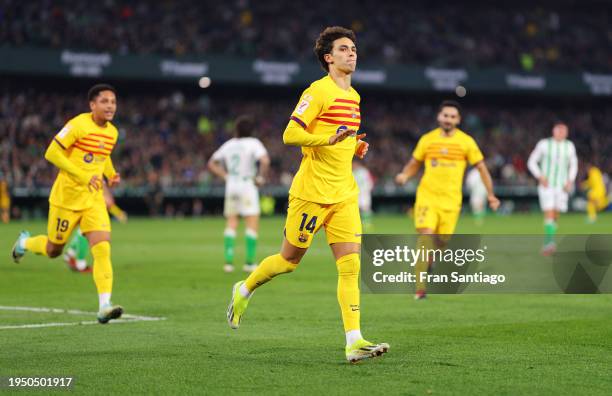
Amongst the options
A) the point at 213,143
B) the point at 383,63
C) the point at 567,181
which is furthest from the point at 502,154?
the point at 567,181

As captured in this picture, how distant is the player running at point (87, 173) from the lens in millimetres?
10688

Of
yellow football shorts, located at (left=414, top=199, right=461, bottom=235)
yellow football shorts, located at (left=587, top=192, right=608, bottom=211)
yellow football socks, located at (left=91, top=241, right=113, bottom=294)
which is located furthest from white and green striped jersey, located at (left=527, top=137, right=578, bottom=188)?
yellow football shorts, located at (left=587, top=192, right=608, bottom=211)

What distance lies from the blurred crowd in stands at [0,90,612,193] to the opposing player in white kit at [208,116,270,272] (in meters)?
21.8

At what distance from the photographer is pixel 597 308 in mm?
11859

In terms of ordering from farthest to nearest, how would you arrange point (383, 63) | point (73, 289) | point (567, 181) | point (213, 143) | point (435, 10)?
1. point (435, 10)
2. point (383, 63)
3. point (213, 143)
4. point (567, 181)
5. point (73, 289)

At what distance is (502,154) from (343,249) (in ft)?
149

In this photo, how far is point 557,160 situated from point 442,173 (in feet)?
25.3

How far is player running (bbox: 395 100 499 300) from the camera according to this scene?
1312cm

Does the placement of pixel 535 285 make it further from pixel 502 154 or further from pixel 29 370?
pixel 502 154

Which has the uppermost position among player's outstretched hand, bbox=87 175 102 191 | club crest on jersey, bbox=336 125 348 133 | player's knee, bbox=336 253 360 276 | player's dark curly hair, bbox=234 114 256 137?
player's dark curly hair, bbox=234 114 256 137

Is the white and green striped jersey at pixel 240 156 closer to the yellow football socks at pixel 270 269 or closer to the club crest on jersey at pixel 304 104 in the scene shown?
the yellow football socks at pixel 270 269

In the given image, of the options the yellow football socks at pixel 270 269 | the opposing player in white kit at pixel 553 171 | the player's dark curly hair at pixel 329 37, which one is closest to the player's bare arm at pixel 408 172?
the yellow football socks at pixel 270 269

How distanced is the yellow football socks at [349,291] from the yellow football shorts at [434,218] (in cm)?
494

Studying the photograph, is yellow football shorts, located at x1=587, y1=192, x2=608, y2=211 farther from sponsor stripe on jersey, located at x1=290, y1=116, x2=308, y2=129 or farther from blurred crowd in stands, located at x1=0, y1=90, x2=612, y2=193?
sponsor stripe on jersey, located at x1=290, y1=116, x2=308, y2=129
